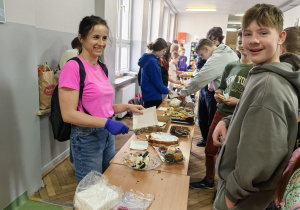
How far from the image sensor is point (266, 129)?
2.47 feet

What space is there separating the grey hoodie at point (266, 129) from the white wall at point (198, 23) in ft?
32.7

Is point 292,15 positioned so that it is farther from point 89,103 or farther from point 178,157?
point 89,103

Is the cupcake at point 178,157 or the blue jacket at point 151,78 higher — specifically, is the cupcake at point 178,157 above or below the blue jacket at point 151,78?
below

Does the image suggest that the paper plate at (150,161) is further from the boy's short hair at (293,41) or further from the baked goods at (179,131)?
the boy's short hair at (293,41)

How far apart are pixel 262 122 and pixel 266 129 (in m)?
0.03

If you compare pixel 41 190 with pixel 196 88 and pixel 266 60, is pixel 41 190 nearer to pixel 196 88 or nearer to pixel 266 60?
pixel 196 88

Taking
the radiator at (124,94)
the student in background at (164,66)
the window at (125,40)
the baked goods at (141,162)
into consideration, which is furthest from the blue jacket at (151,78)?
the window at (125,40)

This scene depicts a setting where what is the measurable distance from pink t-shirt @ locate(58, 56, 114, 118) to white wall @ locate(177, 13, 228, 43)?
379 inches

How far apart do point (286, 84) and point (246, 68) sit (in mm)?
1083

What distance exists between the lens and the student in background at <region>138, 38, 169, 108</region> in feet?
9.38

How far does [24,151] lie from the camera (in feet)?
6.19

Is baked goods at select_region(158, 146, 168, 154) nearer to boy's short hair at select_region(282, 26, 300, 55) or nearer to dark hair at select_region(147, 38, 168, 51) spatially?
boy's short hair at select_region(282, 26, 300, 55)

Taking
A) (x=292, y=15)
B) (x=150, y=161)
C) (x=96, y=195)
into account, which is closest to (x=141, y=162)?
(x=150, y=161)

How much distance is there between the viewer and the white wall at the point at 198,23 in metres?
10.0
